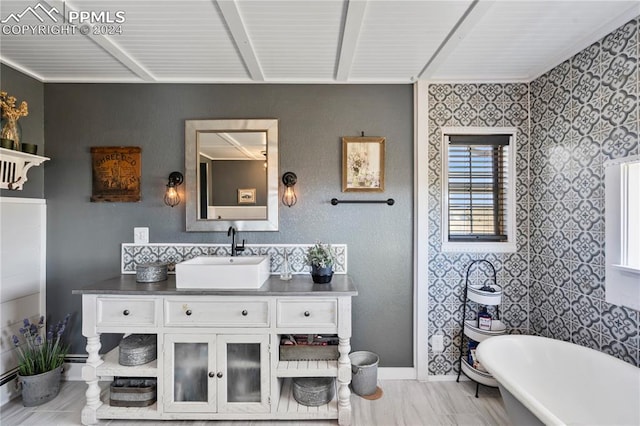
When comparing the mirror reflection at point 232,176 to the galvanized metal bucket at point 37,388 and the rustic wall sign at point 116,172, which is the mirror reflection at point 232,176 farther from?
the galvanized metal bucket at point 37,388

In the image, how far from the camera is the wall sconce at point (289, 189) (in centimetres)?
232

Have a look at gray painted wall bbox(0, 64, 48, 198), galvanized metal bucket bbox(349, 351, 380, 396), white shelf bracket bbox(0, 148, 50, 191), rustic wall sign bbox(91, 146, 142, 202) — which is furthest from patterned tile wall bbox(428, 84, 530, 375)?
gray painted wall bbox(0, 64, 48, 198)

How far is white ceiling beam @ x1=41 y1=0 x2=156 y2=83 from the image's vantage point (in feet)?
5.11

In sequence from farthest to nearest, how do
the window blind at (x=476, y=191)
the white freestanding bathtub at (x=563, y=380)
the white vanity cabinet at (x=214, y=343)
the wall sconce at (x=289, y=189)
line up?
1. the window blind at (x=476, y=191)
2. the wall sconce at (x=289, y=189)
3. the white vanity cabinet at (x=214, y=343)
4. the white freestanding bathtub at (x=563, y=380)

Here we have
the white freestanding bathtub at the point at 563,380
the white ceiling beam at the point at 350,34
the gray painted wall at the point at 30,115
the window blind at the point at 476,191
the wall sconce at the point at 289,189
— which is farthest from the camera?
the window blind at the point at 476,191

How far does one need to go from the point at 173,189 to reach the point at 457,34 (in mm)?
2224

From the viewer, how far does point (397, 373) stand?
2.38 meters

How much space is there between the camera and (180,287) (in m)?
1.92

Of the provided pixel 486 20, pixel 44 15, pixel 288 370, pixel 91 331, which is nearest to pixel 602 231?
pixel 486 20

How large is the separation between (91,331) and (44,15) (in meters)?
1.85

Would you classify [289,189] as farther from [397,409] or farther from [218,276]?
[397,409]

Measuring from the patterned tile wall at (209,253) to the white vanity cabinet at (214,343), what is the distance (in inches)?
19.7

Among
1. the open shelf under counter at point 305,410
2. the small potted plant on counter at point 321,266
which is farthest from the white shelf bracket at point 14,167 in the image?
the open shelf under counter at point 305,410

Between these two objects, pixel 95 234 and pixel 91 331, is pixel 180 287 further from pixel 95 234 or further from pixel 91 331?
pixel 95 234
